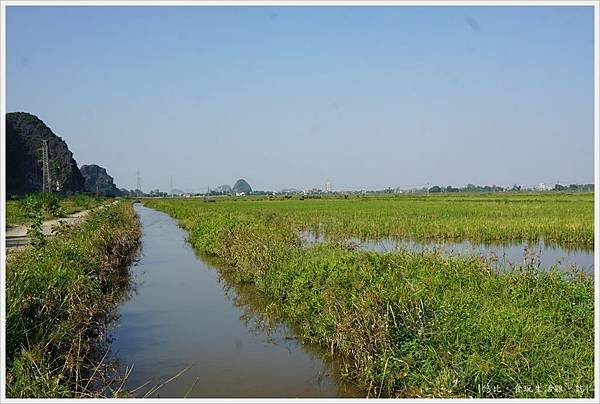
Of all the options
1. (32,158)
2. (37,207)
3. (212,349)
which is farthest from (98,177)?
(212,349)

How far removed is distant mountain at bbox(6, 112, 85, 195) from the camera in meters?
54.3

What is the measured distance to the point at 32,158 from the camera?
6050 cm

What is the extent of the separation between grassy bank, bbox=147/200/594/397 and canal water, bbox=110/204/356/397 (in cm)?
39

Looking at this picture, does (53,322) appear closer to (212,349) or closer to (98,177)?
(212,349)

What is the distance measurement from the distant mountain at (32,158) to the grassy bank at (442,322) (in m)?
47.0

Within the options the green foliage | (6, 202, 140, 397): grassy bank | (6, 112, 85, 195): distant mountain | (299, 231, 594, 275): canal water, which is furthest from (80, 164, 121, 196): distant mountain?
(6, 202, 140, 397): grassy bank

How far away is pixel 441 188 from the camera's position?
133125mm

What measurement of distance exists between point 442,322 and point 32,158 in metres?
63.2

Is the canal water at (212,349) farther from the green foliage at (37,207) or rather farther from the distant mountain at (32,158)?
the distant mountain at (32,158)

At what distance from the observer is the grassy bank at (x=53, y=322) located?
4.72 metres

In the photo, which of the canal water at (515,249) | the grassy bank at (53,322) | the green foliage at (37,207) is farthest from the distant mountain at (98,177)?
the grassy bank at (53,322)

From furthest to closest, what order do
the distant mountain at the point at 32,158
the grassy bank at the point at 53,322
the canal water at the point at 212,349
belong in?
the distant mountain at the point at 32,158, the canal water at the point at 212,349, the grassy bank at the point at 53,322

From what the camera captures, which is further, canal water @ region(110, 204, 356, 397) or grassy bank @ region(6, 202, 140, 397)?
canal water @ region(110, 204, 356, 397)

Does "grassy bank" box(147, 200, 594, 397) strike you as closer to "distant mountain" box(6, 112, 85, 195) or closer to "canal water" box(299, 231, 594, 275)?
"canal water" box(299, 231, 594, 275)
